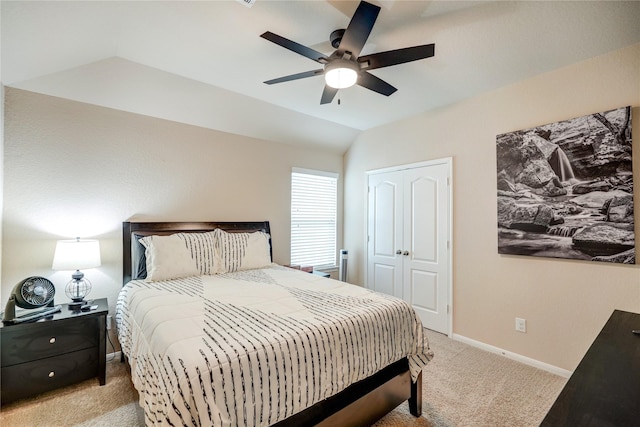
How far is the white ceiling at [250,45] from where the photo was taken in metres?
1.89

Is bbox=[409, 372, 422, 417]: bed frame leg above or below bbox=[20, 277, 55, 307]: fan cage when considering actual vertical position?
below

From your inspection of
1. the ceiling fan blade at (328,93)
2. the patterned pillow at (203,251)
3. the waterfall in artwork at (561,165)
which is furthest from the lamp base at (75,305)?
the waterfall in artwork at (561,165)

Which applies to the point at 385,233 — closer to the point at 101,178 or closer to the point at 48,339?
the point at 101,178

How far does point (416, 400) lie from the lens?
2010 mm

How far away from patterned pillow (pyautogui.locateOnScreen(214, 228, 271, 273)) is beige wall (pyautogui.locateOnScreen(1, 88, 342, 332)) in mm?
432

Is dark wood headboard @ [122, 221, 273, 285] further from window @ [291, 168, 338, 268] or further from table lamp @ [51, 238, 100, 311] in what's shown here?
window @ [291, 168, 338, 268]

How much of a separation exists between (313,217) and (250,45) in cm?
263

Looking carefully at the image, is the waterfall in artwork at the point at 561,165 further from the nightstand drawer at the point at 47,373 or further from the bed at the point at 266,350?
the nightstand drawer at the point at 47,373

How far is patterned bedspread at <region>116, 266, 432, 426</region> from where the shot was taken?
1.20 meters

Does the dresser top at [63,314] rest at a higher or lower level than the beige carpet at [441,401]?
higher

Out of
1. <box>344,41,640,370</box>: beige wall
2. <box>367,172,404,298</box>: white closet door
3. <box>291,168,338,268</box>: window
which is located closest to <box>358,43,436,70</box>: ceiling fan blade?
<box>344,41,640,370</box>: beige wall

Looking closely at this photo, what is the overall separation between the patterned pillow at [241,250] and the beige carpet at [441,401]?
130 centimetres

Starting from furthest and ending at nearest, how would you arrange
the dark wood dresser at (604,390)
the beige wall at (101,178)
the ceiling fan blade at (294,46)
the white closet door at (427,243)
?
1. the white closet door at (427,243)
2. the beige wall at (101,178)
3. the ceiling fan blade at (294,46)
4. the dark wood dresser at (604,390)

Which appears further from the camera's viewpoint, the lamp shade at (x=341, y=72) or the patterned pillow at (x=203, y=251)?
the patterned pillow at (x=203, y=251)
